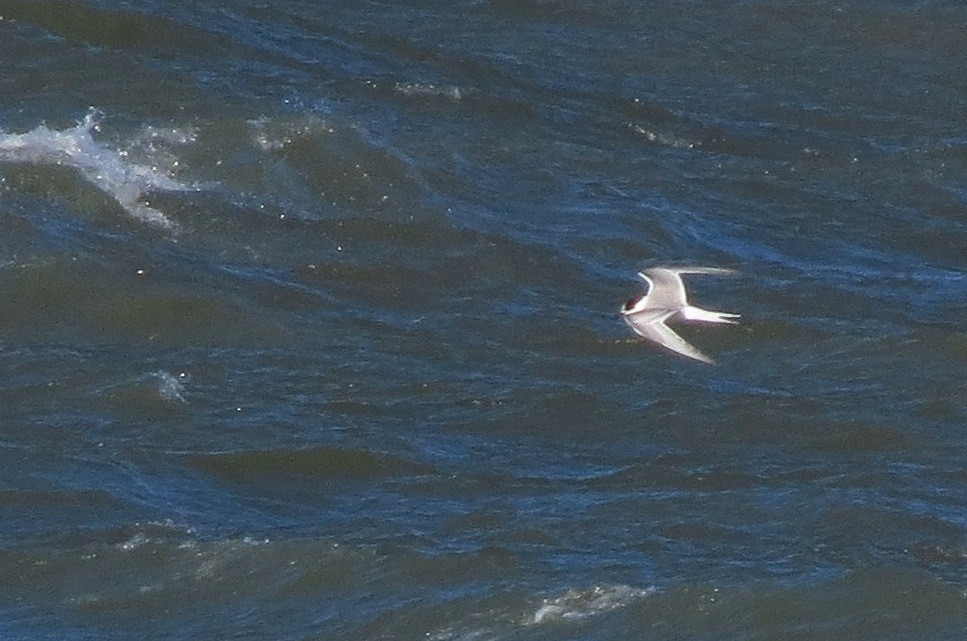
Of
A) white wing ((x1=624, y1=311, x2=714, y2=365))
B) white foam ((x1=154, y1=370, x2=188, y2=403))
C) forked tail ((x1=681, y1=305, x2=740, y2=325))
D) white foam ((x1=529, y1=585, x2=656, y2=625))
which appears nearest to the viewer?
white foam ((x1=529, y1=585, x2=656, y2=625))

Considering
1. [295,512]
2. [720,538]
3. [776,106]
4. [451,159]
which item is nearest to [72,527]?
[295,512]

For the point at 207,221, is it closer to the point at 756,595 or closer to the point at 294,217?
the point at 294,217

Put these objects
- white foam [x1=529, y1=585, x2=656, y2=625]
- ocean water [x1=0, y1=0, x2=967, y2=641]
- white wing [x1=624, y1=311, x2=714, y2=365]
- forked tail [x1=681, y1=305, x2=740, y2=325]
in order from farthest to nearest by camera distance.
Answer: forked tail [x1=681, y1=305, x2=740, y2=325], white wing [x1=624, y1=311, x2=714, y2=365], ocean water [x1=0, y1=0, x2=967, y2=641], white foam [x1=529, y1=585, x2=656, y2=625]

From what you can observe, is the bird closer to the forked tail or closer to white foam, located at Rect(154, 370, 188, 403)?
the forked tail

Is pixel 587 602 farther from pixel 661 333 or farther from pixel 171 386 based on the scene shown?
pixel 171 386

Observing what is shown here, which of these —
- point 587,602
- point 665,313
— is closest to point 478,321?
point 665,313

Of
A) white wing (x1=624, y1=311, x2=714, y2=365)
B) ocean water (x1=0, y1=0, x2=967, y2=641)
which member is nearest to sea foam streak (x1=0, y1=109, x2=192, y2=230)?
ocean water (x1=0, y1=0, x2=967, y2=641)
